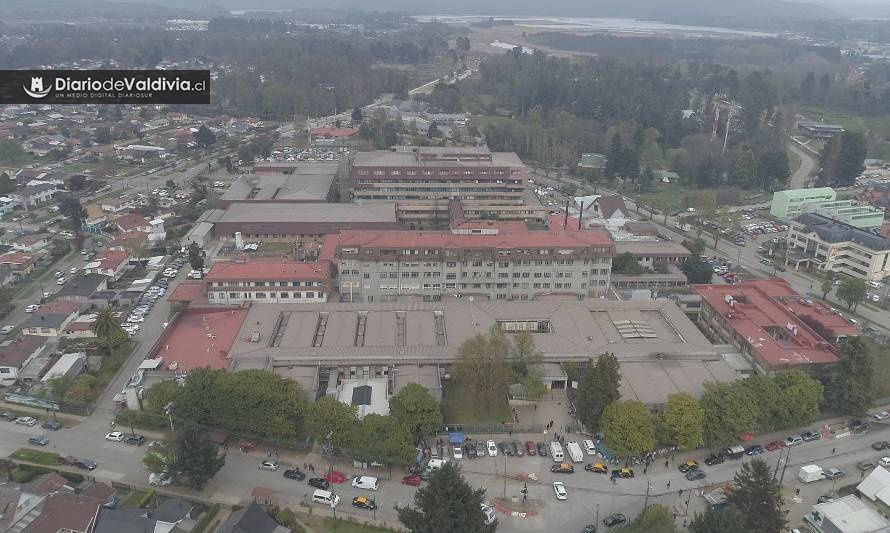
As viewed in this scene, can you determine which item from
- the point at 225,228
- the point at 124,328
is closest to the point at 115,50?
the point at 225,228

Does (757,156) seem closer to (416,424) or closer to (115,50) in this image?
(416,424)

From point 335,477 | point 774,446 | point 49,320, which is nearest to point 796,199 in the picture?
point 774,446

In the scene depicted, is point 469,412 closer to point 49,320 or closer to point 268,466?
point 268,466

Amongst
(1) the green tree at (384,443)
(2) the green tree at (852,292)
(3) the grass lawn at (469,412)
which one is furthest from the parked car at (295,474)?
(2) the green tree at (852,292)

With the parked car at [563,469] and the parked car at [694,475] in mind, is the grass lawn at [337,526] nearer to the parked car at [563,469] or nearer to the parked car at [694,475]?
the parked car at [563,469]

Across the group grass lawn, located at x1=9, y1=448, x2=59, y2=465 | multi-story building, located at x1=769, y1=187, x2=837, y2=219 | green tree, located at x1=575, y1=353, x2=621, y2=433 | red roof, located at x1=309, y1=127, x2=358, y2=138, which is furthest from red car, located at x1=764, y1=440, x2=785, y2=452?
red roof, located at x1=309, y1=127, x2=358, y2=138

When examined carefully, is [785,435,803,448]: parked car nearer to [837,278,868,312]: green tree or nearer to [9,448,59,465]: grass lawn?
[837,278,868,312]: green tree
